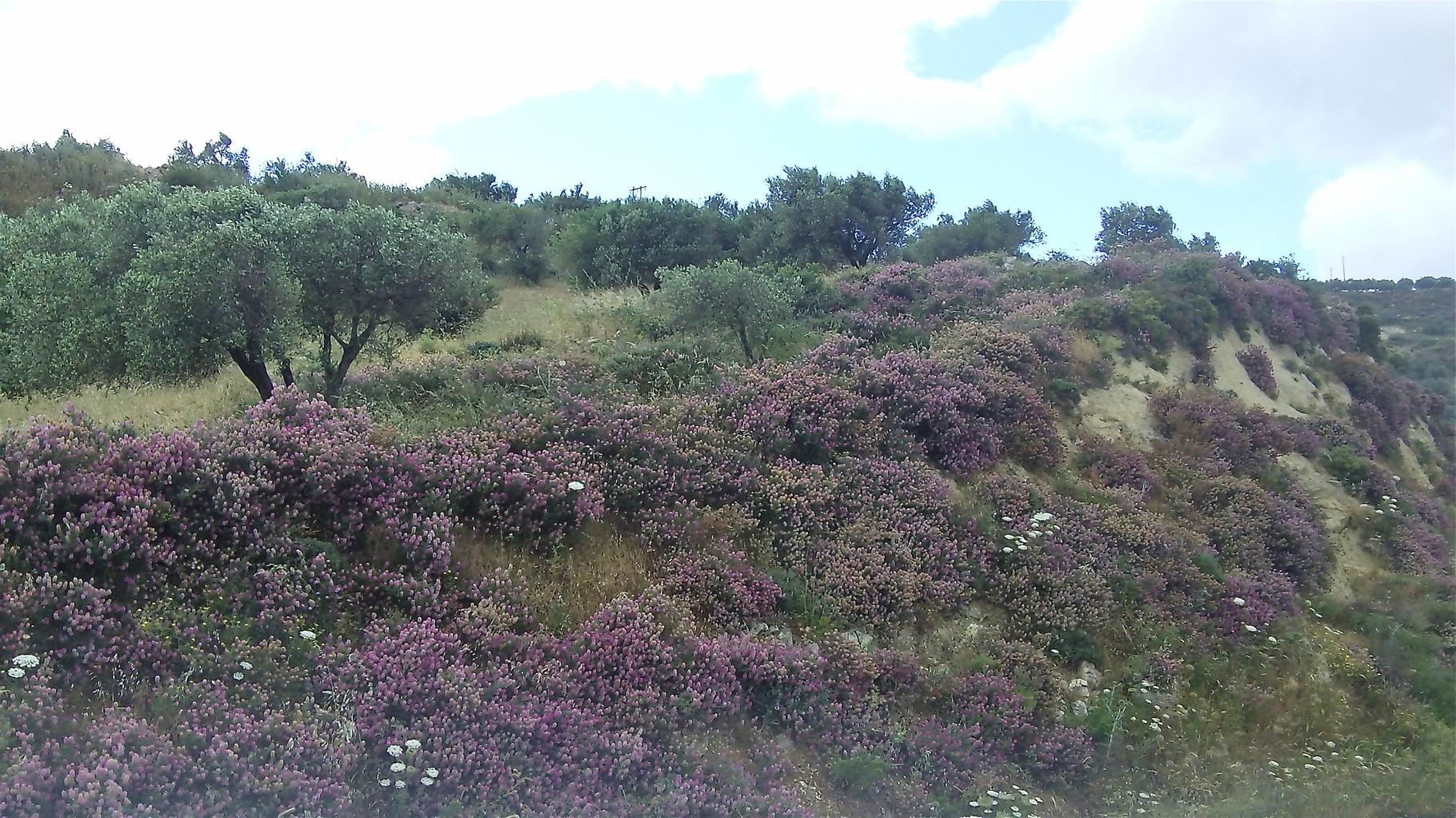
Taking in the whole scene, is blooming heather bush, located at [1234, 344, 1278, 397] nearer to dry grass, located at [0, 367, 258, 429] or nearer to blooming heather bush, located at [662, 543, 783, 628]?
blooming heather bush, located at [662, 543, 783, 628]

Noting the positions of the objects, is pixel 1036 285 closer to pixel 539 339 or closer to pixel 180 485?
pixel 539 339

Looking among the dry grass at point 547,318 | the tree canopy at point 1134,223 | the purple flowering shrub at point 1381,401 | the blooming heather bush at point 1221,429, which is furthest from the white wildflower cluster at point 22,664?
the tree canopy at point 1134,223

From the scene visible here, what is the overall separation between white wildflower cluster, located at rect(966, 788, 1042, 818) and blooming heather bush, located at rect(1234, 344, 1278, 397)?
45.6 ft

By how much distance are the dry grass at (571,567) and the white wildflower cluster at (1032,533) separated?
4.10m

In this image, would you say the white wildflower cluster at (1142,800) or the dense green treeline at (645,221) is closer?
the white wildflower cluster at (1142,800)

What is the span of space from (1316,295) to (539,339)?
20719 mm

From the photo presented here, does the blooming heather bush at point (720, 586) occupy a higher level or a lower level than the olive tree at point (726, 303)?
lower

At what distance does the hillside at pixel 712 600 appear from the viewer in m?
5.07

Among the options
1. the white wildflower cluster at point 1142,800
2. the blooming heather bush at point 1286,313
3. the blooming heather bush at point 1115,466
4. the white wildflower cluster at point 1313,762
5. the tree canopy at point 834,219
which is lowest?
the white wildflower cluster at point 1142,800

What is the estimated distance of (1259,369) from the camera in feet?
57.8

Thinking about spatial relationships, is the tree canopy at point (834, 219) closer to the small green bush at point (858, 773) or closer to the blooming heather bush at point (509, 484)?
the blooming heather bush at point (509, 484)

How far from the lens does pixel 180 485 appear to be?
6164mm

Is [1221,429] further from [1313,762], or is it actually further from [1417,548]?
[1313,762]

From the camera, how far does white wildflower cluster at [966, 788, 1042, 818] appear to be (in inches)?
247
